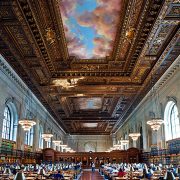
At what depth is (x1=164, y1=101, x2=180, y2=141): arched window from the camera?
544 inches

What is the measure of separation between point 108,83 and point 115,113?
33.3 feet

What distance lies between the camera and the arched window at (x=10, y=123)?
13836 mm

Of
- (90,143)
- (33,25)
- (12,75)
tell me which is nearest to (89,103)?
(12,75)

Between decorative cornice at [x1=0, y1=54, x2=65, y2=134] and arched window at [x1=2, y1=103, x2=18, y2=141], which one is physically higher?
decorative cornice at [x1=0, y1=54, x2=65, y2=134]

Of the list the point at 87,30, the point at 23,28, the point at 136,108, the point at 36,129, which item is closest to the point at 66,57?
the point at 87,30

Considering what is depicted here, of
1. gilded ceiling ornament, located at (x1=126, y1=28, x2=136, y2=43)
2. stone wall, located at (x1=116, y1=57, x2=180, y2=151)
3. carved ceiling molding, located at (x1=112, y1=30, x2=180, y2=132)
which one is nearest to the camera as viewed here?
gilded ceiling ornament, located at (x1=126, y1=28, x2=136, y2=43)

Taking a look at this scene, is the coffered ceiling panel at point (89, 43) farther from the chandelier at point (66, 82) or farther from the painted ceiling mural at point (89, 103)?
the painted ceiling mural at point (89, 103)

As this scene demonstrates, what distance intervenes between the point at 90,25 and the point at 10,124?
25.8ft

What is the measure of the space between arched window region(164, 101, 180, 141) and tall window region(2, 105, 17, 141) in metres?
8.97

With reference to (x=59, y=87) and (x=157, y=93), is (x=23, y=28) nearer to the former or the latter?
(x=59, y=87)

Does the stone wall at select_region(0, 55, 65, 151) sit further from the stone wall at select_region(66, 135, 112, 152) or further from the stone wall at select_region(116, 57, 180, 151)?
the stone wall at select_region(66, 135, 112, 152)

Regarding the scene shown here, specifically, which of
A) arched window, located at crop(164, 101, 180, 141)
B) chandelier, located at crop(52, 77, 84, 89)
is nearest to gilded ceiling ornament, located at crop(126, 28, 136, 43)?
chandelier, located at crop(52, 77, 84, 89)

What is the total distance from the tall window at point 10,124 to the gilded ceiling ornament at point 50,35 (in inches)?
213

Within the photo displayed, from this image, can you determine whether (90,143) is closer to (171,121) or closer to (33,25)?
(171,121)
